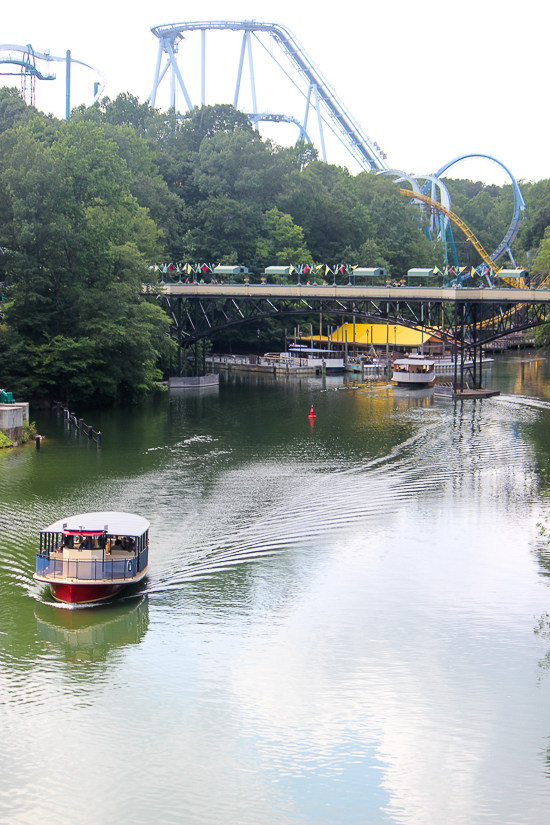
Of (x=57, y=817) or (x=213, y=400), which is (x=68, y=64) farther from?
(x=57, y=817)

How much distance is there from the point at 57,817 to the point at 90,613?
10.8 meters

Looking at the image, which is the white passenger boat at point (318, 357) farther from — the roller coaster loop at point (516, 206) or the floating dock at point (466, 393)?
the roller coaster loop at point (516, 206)

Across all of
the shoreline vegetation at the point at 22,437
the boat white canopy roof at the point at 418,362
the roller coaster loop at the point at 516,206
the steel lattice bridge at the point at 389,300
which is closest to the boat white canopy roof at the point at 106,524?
the shoreline vegetation at the point at 22,437

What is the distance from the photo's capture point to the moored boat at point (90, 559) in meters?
31.2

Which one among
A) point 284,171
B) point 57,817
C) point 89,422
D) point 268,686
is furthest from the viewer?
point 284,171

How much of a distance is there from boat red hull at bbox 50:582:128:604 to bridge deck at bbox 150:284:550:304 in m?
63.8

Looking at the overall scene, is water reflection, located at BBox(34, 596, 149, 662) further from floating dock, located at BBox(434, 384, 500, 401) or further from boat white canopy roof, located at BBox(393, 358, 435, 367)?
boat white canopy roof, located at BBox(393, 358, 435, 367)

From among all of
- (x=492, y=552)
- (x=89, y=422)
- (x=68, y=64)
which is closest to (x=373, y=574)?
(x=492, y=552)

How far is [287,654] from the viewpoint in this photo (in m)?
28.1

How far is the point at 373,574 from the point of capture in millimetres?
35000

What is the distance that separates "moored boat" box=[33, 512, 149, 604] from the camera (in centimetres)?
3125

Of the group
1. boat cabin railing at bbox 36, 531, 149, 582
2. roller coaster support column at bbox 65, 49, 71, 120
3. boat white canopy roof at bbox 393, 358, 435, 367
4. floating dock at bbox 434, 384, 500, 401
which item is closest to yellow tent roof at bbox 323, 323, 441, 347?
boat white canopy roof at bbox 393, 358, 435, 367

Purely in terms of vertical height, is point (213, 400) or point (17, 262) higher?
point (17, 262)

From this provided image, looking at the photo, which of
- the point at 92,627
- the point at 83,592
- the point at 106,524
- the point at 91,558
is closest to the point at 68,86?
the point at 106,524
